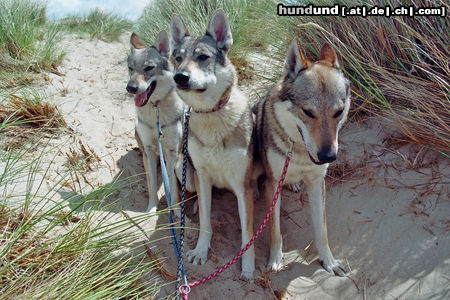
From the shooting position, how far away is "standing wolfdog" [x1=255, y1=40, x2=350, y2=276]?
2350 mm

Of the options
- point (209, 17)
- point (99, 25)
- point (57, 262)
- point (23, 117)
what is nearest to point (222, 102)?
point (57, 262)

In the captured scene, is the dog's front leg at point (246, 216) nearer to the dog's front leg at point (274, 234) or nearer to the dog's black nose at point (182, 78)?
the dog's front leg at point (274, 234)

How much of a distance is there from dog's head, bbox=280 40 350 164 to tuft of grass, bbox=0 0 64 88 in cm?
477

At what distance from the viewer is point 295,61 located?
105 inches

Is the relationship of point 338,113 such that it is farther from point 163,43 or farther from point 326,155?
point 163,43

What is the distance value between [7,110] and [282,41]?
13.0 feet

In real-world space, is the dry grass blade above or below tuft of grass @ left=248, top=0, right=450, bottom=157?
below

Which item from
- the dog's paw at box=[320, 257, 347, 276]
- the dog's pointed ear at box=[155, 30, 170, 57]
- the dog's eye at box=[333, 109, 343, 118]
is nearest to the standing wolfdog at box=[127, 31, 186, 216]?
the dog's pointed ear at box=[155, 30, 170, 57]

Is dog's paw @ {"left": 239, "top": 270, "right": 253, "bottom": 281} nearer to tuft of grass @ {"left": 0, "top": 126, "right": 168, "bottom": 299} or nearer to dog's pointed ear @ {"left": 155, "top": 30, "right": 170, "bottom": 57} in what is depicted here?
tuft of grass @ {"left": 0, "top": 126, "right": 168, "bottom": 299}

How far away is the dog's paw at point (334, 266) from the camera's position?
2.86m

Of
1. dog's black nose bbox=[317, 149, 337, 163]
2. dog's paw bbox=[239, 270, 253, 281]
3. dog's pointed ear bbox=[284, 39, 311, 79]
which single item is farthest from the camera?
dog's paw bbox=[239, 270, 253, 281]

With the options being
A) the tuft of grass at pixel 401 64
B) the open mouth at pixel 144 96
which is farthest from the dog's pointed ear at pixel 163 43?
the tuft of grass at pixel 401 64

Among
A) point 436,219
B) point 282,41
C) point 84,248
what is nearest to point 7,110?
point 84,248

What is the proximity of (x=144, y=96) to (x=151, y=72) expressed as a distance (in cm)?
34
